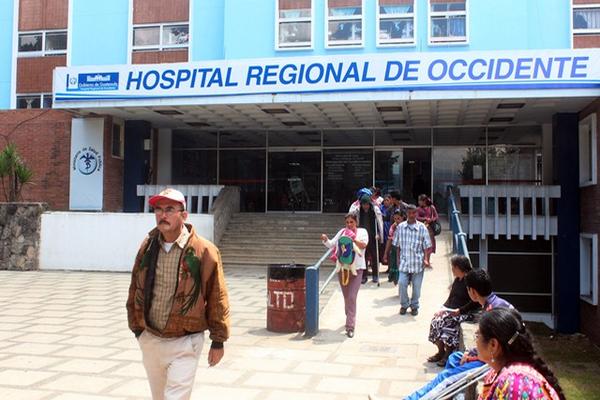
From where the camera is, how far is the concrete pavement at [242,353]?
5617 mm

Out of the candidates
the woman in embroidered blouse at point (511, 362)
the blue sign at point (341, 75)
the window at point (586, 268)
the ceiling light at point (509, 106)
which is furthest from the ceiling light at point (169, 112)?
the woman in embroidered blouse at point (511, 362)

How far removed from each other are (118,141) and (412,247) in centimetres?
1192

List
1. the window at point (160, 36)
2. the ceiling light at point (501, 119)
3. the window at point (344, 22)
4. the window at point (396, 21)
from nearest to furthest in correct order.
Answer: the ceiling light at point (501, 119)
the window at point (396, 21)
the window at point (344, 22)
the window at point (160, 36)

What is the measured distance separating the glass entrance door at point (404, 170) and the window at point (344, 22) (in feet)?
12.3

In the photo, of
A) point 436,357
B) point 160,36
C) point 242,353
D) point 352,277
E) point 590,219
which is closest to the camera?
point 436,357

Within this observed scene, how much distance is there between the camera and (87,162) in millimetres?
17250

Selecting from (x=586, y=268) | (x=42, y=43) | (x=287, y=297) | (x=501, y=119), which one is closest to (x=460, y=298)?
(x=287, y=297)

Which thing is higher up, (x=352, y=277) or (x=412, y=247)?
(x=412, y=247)

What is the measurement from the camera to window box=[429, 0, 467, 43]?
18.2 metres

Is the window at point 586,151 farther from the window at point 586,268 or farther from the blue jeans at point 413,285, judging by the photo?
the blue jeans at point 413,285

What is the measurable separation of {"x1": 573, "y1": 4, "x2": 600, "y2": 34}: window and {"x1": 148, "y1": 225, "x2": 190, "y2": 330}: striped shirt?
58.0 feet

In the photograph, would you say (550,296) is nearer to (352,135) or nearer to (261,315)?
(352,135)

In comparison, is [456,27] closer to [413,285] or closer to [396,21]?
[396,21]

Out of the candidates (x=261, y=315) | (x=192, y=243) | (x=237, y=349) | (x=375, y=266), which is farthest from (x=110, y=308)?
(x=192, y=243)
